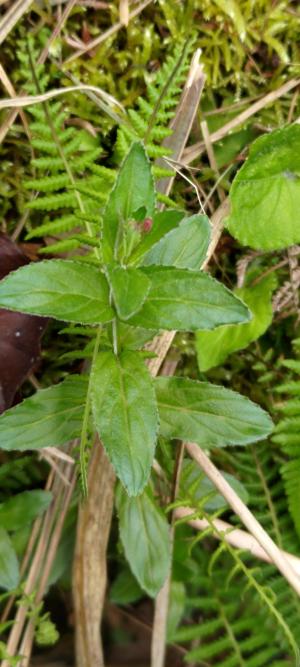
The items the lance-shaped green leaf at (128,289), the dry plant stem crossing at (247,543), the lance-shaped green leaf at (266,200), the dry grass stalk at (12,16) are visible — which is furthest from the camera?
the dry plant stem crossing at (247,543)

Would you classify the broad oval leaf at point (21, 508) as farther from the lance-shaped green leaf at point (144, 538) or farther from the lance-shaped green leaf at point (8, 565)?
the lance-shaped green leaf at point (144, 538)

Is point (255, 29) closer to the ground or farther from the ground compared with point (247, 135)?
farther from the ground

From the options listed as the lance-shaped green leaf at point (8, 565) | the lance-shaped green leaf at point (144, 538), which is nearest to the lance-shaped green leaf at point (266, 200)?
the lance-shaped green leaf at point (144, 538)

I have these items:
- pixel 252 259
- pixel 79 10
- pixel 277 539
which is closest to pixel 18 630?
pixel 277 539

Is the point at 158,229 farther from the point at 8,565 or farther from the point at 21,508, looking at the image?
the point at 8,565

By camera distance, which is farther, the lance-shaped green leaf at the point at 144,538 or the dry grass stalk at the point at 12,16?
the lance-shaped green leaf at the point at 144,538

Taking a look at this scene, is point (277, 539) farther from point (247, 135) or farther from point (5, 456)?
point (247, 135)
